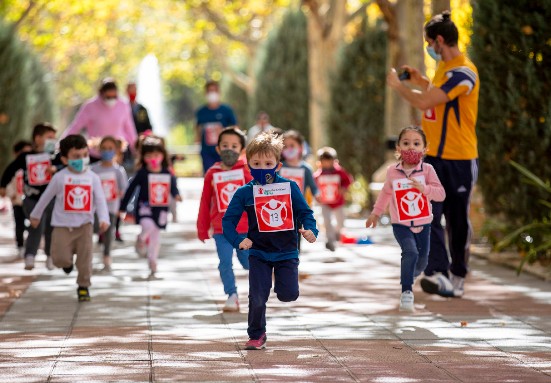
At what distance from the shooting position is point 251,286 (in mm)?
9242

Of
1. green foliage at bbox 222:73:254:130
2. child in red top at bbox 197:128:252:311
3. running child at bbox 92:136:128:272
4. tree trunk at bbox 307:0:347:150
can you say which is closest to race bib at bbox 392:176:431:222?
child in red top at bbox 197:128:252:311

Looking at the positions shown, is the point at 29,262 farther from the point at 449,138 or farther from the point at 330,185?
the point at 449,138

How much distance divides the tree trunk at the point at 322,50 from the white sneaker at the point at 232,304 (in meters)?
16.6

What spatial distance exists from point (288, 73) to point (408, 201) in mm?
23291

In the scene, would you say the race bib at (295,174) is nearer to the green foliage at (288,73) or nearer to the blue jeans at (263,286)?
the blue jeans at (263,286)

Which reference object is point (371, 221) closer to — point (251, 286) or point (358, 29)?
point (251, 286)

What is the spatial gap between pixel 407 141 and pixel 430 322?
61.8 inches

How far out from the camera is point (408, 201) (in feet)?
37.0

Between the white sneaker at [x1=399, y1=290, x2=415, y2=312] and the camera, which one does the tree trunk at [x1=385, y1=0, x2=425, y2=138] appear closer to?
the camera

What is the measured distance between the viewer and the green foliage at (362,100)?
83.6 ft

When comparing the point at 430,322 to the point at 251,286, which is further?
the point at 430,322

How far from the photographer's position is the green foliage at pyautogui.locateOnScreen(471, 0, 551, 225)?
14.6 metres

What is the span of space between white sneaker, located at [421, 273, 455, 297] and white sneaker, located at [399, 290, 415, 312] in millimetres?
876

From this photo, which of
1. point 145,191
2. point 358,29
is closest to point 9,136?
point 358,29
